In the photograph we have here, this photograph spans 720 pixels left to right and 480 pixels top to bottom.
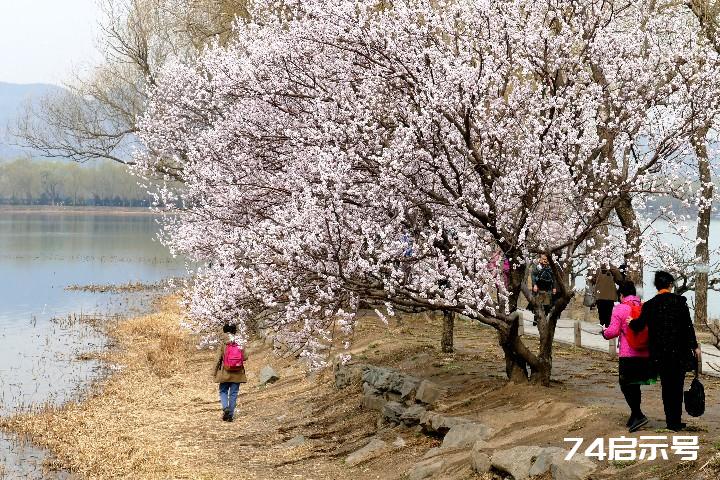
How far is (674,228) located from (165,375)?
17.1m

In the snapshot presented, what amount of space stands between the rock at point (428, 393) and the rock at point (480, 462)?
3623 millimetres

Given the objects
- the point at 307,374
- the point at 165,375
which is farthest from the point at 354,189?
the point at 165,375

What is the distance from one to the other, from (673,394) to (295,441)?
318 inches

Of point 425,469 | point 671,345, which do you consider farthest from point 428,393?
point 671,345

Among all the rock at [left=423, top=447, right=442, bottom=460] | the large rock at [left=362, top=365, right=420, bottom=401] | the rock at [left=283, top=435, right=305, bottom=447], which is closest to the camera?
the rock at [left=423, top=447, right=442, bottom=460]

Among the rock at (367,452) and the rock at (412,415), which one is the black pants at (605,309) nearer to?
the rock at (412,415)

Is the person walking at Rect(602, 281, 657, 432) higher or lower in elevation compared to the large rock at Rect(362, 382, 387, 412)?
higher

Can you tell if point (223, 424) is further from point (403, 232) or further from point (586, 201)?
point (586, 201)

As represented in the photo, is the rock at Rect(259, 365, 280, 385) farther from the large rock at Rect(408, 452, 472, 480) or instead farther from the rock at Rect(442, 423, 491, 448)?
the large rock at Rect(408, 452, 472, 480)

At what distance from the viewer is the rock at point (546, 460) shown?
11086 millimetres

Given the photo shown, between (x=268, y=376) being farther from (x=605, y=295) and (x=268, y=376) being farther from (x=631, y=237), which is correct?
(x=631, y=237)

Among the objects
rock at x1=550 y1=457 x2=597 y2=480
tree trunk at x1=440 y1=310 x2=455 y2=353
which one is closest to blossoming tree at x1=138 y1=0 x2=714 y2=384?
rock at x1=550 y1=457 x2=597 y2=480

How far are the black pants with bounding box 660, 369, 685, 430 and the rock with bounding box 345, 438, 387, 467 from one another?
17.7 ft

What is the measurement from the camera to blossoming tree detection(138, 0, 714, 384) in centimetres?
1374
